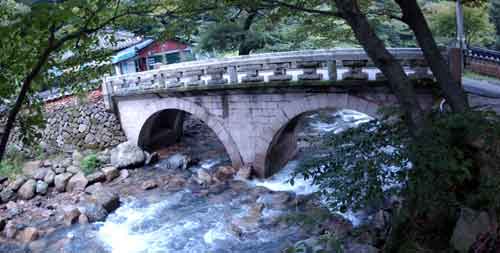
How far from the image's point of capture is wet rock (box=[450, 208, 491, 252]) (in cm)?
545

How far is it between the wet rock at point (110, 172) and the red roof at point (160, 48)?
10.9m

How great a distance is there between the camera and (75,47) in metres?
6.77

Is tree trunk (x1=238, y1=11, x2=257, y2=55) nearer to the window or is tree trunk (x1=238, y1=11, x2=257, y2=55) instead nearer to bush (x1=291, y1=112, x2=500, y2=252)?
the window

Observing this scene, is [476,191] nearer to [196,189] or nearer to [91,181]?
[196,189]

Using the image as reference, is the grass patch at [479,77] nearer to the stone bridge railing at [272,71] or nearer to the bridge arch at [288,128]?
the stone bridge railing at [272,71]

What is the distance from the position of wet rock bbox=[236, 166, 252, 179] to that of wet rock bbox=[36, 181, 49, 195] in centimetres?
747

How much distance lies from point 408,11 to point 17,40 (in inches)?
254

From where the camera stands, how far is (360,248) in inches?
298

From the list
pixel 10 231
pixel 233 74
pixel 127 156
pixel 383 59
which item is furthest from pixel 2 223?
pixel 383 59

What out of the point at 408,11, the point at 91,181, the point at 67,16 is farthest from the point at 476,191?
the point at 91,181

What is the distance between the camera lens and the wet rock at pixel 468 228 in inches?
215

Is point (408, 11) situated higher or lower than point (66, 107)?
higher

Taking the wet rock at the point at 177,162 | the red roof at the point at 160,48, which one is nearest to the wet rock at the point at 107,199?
the wet rock at the point at 177,162

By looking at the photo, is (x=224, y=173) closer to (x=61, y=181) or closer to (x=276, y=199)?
(x=276, y=199)
